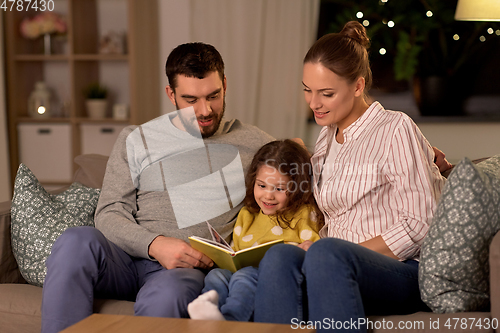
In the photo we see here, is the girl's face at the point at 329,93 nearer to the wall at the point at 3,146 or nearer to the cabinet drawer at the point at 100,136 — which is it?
the cabinet drawer at the point at 100,136

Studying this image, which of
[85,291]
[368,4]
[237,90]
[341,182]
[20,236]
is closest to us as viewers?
[85,291]

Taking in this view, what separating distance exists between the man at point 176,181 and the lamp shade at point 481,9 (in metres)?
0.93

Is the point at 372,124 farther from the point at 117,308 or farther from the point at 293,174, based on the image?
the point at 117,308

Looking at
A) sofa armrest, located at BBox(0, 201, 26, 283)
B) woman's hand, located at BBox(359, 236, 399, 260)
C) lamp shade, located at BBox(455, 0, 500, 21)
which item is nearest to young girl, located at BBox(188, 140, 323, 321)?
woman's hand, located at BBox(359, 236, 399, 260)

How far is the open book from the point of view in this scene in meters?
1.29

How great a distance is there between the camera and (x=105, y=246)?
133cm

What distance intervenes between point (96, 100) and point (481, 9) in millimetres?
2335

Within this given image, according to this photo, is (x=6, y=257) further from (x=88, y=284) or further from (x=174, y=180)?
(x=174, y=180)

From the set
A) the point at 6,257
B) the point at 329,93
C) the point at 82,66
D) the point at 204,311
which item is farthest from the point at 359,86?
the point at 82,66

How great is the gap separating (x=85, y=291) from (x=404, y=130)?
3.10ft

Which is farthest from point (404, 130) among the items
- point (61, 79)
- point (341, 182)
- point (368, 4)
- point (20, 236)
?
point (61, 79)

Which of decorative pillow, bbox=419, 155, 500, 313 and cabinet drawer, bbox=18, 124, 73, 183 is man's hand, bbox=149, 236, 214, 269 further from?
cabinet drawer, bbox=18, 124, 73, 183

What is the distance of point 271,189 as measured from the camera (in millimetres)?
1582

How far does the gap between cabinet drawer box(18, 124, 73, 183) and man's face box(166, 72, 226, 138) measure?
1.76 meters
